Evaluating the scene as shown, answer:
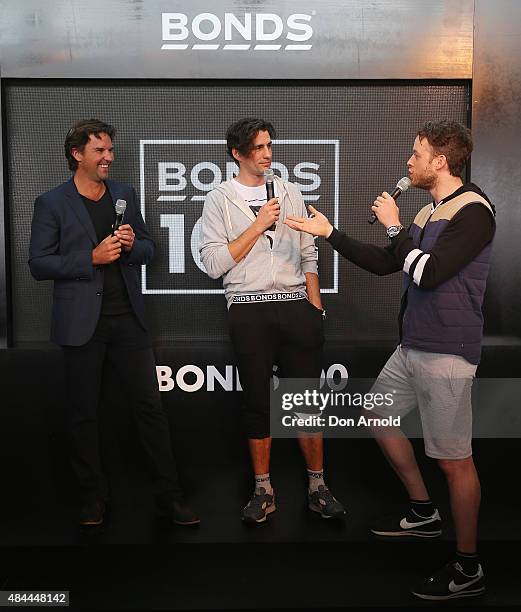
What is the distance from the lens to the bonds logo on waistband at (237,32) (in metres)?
3.83

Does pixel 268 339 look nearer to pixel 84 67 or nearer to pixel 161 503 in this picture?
pixel 161 503

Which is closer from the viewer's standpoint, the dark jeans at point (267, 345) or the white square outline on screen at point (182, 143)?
the dark jeans at point (267, 345)

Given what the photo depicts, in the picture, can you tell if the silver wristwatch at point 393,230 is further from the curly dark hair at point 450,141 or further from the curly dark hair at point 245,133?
the curly dark hair at point 245,133

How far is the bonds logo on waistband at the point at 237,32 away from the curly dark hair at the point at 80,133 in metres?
0.56

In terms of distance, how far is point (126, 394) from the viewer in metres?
3.65

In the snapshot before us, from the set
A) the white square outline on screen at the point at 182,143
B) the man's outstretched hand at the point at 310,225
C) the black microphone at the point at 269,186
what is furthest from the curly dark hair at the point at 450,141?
the white square outline on screen at the point at 182,143

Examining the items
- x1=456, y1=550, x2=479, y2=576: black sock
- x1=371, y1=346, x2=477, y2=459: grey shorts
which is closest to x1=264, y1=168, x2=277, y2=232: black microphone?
x1=371, y1=346, x2=477, y2=459: grey shorts

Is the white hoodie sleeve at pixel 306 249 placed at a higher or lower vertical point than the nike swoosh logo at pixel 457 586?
higher

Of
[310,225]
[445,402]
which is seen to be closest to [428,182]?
[310,225]

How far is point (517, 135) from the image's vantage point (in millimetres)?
3879

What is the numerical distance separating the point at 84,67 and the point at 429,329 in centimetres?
210

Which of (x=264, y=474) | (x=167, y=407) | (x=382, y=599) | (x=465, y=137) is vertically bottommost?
(x=382, y=599)

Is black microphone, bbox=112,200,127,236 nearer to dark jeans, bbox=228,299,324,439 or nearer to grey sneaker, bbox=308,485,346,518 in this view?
dark jeans, bbox=228,299,324,439

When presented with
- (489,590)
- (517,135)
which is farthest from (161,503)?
(517,135)
